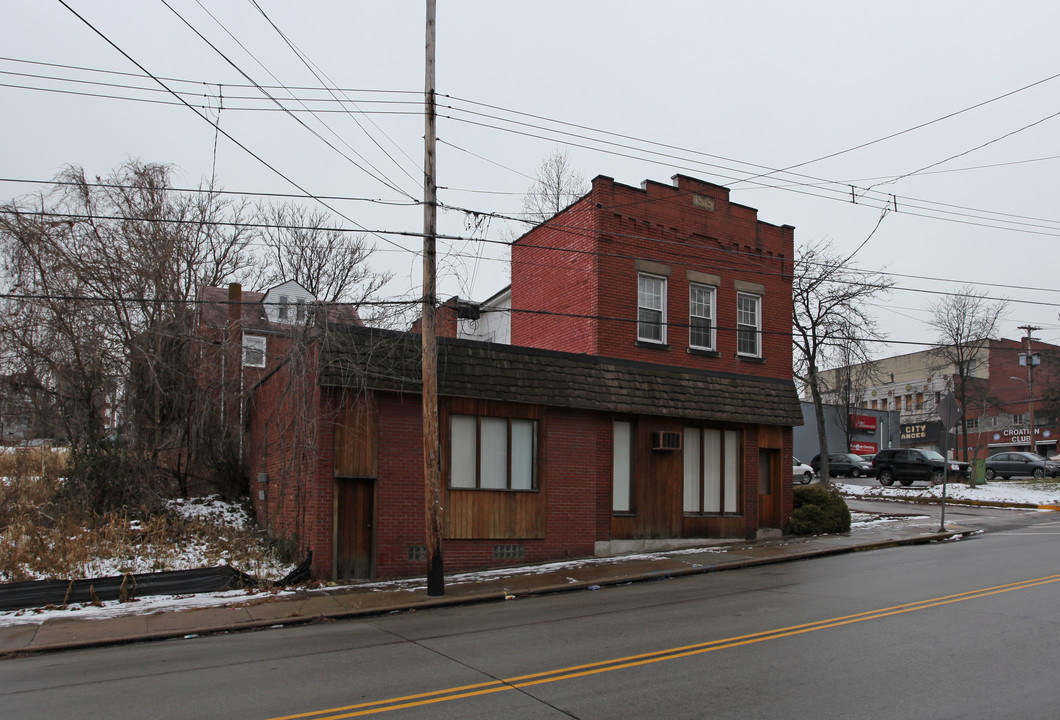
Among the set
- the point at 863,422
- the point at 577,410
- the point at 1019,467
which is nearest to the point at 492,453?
the point at 577,410

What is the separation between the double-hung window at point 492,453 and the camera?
1639 centimetres

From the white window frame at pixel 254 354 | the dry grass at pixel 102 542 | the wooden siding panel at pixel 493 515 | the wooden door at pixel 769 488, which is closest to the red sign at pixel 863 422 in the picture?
the wooden door at pixel 769 488

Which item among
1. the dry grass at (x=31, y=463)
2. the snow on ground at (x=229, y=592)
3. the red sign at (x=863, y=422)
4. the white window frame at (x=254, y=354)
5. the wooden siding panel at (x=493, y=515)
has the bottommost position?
the snow on ground at (x=229, y=592)

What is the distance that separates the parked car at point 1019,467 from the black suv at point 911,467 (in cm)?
778

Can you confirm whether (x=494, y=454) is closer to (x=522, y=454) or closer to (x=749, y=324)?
(x=522, y=454)

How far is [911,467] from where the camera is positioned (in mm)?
37125

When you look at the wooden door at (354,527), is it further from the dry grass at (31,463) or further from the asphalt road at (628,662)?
the dry grass at (31,463)

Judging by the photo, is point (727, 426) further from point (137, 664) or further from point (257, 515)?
point (137, 664)

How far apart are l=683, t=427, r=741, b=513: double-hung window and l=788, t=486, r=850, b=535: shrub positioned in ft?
6.02

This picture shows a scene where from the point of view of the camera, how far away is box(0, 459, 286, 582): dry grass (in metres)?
14.0

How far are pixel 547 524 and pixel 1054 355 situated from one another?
6694cm

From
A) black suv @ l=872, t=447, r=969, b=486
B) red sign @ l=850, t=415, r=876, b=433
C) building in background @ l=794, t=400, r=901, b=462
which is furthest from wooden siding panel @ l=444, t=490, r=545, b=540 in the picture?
red sign @ l=850, t=415, r=876, b=433

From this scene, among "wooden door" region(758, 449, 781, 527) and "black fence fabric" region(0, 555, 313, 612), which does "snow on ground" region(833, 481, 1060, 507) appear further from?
"black fence fabric" region(0, 555, 313, 612)

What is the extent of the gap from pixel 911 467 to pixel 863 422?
2376 cm
